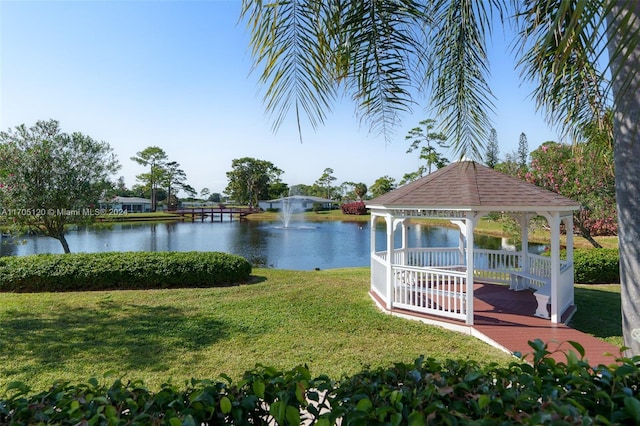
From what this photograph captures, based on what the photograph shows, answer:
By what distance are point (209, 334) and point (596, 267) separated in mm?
10802

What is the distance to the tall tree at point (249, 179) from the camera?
5984 centimetres

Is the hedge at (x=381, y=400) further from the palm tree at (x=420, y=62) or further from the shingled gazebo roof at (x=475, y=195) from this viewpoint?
the shingled gazebo roof at (x=475, y=195)

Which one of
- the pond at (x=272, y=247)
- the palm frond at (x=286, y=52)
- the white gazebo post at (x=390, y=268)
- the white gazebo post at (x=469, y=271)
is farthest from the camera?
the pond at (x=272, y=247)

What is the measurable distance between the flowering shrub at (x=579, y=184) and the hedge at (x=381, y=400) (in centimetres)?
1213

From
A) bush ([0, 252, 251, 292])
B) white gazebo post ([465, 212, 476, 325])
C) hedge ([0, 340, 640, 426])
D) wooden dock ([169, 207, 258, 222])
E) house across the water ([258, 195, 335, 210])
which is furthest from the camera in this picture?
house across the water ([258, 195, 335, 210])

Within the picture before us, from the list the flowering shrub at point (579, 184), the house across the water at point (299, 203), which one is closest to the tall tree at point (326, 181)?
the house across the water at point (299, 203)

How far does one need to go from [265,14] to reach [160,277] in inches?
330

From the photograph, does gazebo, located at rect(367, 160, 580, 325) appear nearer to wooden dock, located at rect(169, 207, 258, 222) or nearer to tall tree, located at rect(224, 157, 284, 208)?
wooden dock, located at rect(169, 207, 258, 222)

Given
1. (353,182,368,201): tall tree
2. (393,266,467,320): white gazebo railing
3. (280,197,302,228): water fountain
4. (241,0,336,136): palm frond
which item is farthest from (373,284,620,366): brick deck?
(353,182,368,201): tall tree

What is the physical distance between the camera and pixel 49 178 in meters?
10.5

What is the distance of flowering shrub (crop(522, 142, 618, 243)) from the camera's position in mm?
11890

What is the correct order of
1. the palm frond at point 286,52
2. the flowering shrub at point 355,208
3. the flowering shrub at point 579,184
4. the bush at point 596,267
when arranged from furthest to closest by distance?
the flowering shrub at point 355,208
the flowering shrub at point 579,184
the bush at point 596,267
the palm frond at point 286,52

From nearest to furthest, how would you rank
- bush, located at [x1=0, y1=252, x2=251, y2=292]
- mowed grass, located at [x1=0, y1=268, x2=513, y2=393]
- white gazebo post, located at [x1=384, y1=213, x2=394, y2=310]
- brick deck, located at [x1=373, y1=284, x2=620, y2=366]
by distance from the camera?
1. mowed grass, located at [x1=0, y1=268, x2=513, y2=393]
2. brick deck, located at [x1=373, y1=284, x2=620, y2=366]
3. white gazebo post, located at [x1=384, y1=213, x2=394, y2=310]
4. bush, located at [x1=0, y1=252, x2=251, y2=292]

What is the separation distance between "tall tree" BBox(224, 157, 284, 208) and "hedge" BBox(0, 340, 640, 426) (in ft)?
192
